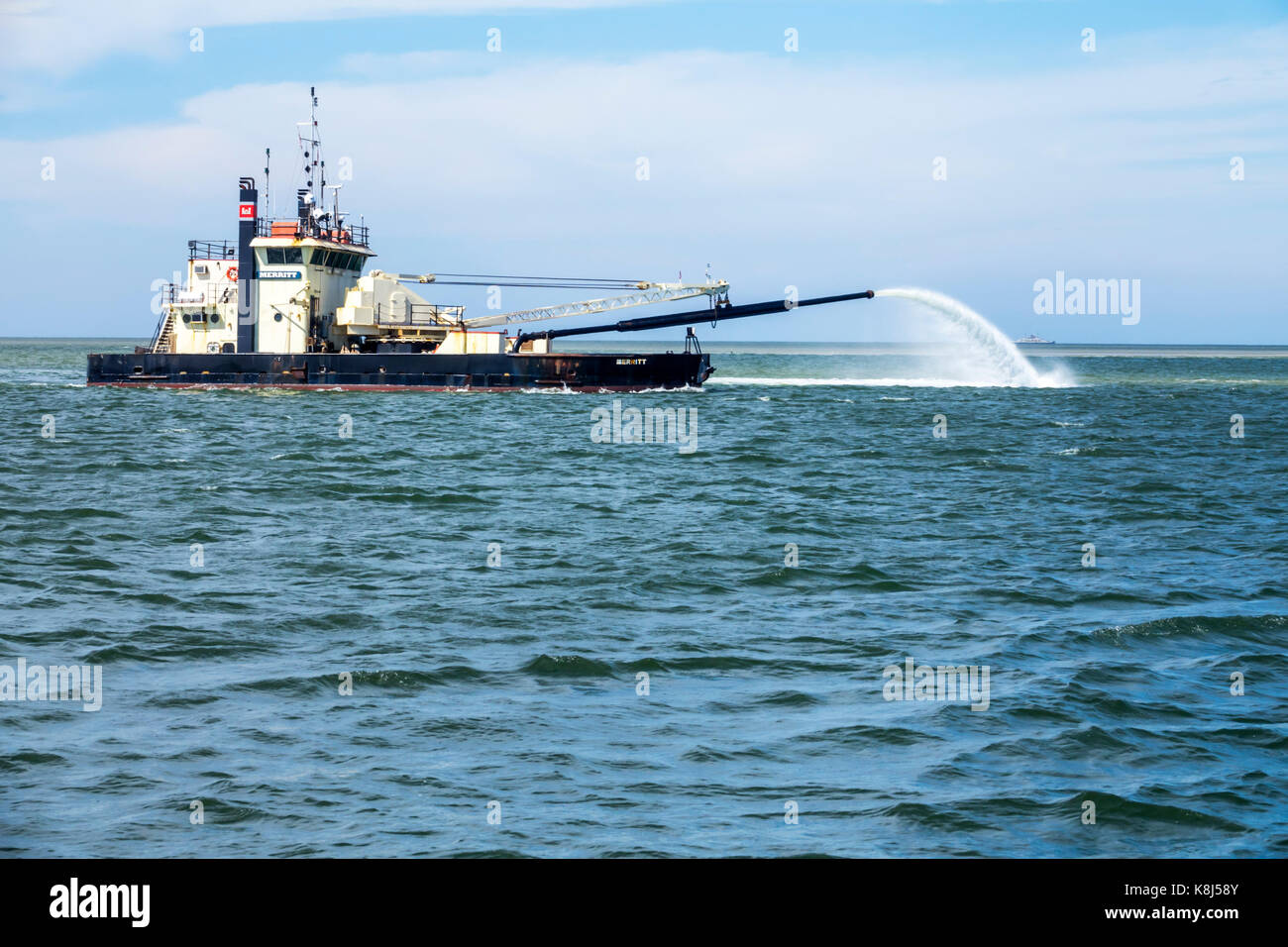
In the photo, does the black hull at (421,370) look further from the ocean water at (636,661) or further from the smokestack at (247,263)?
the ocean water at (636,661)

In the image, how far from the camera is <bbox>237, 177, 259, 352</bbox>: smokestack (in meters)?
63.7

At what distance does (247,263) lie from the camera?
63.6m

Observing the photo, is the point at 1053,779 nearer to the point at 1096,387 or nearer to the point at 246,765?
the point at 246,765

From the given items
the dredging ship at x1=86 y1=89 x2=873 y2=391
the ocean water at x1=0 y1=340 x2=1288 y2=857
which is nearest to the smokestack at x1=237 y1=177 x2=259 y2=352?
the dredging ship at x1=86 y1=89 x2=873 y2=391

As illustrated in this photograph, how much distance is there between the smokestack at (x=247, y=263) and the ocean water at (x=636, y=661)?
109 feet

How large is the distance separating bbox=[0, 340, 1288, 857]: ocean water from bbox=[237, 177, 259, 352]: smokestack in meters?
33.3

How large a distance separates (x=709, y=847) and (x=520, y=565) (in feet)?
37.8

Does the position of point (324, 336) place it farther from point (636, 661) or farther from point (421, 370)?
point (636, 661)

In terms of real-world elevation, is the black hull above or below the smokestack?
below

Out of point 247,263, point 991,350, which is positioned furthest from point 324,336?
point 991,350

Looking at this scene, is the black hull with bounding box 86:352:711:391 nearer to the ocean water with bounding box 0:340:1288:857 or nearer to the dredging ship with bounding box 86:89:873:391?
the dredging ship with bounding box 86:89:873:391

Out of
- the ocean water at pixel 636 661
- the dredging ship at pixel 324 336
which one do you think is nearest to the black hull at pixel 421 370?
the dredging ship at pixel 324 336
